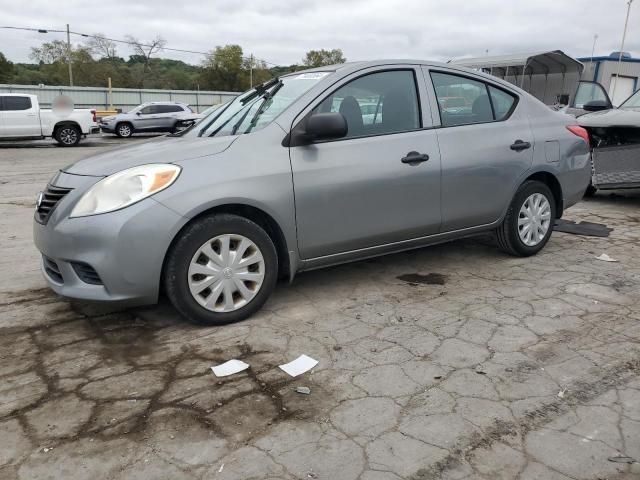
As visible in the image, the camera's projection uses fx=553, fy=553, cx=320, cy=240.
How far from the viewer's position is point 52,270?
11.4 feet

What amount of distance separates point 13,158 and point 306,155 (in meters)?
13.5

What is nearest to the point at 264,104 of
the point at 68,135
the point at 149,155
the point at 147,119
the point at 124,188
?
the point at 149,155

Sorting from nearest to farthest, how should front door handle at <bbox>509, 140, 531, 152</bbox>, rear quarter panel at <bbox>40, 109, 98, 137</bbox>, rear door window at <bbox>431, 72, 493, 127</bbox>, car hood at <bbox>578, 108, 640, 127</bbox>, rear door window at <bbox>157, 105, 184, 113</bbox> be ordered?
rear door window at <bbox>431, 72, 493, 127</bbox> → front door handle at <bbox>509, 140, 531, 152</bbox> → car hood at <bbox>578, 108, 640, 127</bbox> → rear quarter panel at <bbox>40, 109, 98, 137</bbox> → rear door window at <bbox>157, 105, 184, 113</bbox>

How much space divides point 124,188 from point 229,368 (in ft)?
3.96

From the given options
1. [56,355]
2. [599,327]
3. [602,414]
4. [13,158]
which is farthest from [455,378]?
[13,158]

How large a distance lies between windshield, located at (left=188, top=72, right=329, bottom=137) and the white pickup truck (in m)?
15.5

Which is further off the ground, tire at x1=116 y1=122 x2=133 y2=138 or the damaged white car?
the damaged white car

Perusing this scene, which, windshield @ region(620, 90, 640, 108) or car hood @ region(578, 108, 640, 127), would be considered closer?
car hood @ region(578, 108, 640, 127)

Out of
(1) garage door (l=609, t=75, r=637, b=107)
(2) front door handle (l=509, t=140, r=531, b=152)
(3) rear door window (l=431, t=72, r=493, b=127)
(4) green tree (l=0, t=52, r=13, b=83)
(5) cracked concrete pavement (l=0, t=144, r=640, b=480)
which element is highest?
(4) green tree (l=0, t=52, r=13, b=83)

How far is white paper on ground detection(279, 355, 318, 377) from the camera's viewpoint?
9.68ft

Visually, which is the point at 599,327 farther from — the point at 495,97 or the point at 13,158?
the point at 13,158

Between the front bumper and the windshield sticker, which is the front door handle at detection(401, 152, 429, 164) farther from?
the front bumper

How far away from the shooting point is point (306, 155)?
11.9ft

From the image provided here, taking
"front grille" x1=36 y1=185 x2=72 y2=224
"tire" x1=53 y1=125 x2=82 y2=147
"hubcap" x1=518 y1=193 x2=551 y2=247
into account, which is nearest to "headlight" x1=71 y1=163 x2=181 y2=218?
"front grille" x1=36 y1=185 x2=72 y2=224
